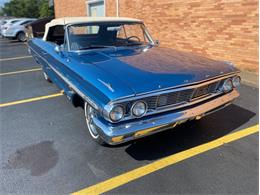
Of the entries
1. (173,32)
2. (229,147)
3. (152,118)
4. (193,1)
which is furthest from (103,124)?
(173,32)

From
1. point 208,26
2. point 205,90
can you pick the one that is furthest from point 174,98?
point 208,26

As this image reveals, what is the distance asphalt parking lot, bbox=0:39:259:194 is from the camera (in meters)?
2.63

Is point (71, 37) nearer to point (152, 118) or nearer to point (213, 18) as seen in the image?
point (152, 118)

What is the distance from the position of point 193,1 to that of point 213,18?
937mm

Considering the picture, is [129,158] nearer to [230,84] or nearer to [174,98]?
[174,98]

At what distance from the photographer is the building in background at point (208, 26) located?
6223 mm

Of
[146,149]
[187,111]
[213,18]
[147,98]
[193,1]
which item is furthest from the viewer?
[193,1]

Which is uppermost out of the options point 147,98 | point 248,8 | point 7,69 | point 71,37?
point 248,8

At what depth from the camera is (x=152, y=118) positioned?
9.05 feet

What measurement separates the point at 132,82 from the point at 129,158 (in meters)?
1.00

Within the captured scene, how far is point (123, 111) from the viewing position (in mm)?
2605

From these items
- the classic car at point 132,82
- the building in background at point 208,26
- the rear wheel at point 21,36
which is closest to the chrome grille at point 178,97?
the classic car at point 132,82

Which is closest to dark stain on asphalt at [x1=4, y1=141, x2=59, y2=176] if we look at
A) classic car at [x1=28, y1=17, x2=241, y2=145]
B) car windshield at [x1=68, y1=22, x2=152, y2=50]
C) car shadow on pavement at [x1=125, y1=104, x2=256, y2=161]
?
classic car at [x1=28, y1=17, x2=241, y2=145]

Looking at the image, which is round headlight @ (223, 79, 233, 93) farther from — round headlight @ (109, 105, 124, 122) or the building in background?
the building in background
